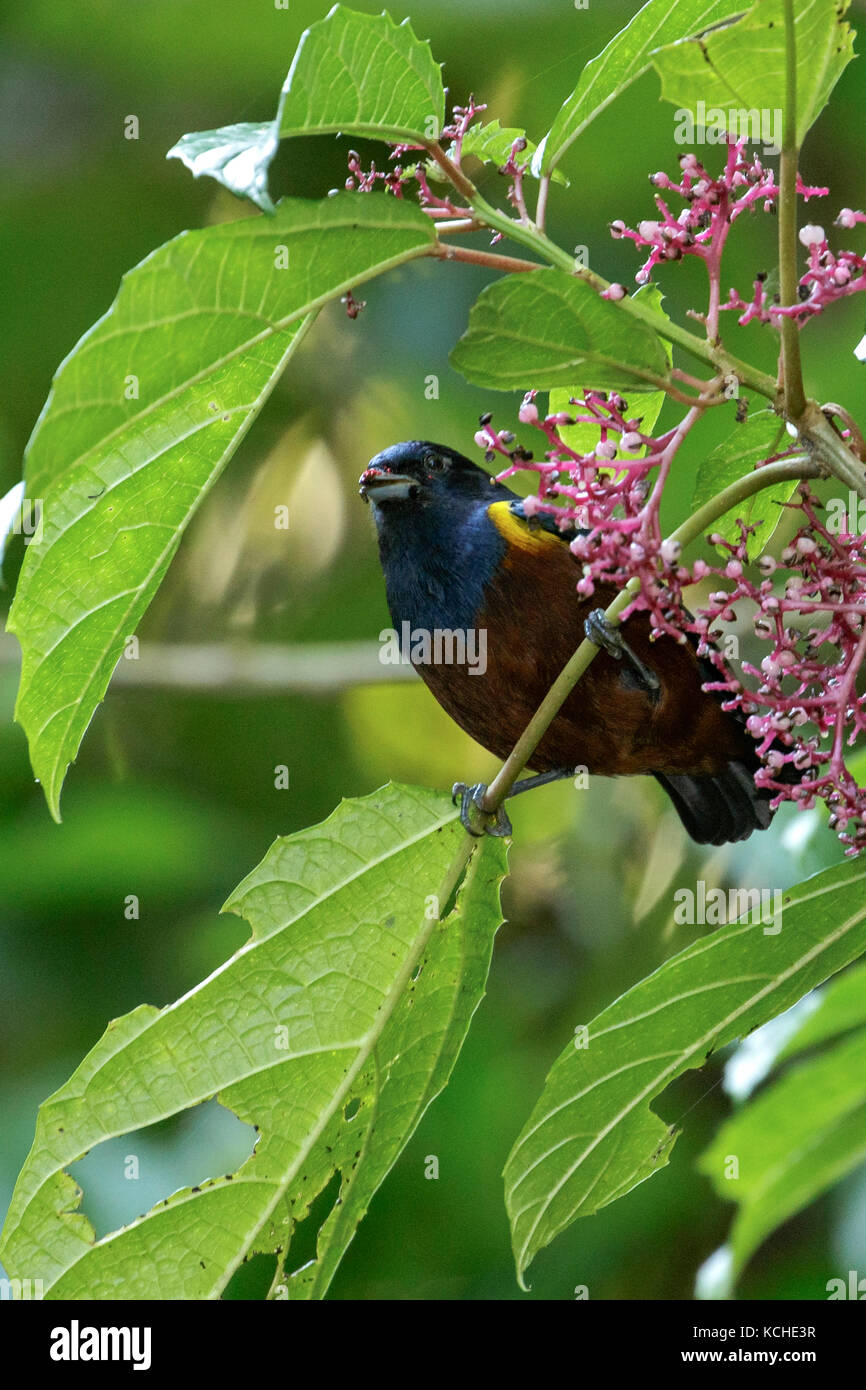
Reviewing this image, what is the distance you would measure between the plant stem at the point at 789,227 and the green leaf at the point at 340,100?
14.8 inches

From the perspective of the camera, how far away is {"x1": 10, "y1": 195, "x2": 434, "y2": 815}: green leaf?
1.27 meters

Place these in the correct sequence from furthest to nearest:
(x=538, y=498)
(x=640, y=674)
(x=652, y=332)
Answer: (x=640, y=674), (x=538, y=498), (x=652, y=332)

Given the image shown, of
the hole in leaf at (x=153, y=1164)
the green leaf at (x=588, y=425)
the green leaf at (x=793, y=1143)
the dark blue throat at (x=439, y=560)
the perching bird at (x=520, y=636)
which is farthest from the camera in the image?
the hole in leaf at (x=153, y=1164)

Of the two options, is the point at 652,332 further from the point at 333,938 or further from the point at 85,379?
the point at 333,938

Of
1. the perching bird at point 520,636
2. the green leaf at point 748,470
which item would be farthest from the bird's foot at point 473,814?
the perching bird at point 520,636

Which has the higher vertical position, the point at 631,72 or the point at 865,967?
the point at 631,72

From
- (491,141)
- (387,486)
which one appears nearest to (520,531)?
(387,486)

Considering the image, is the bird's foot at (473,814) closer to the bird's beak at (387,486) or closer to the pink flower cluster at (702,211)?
the pink flower cluster at (702,211)

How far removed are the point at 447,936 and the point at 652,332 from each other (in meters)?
0.98

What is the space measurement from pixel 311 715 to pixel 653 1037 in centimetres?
296

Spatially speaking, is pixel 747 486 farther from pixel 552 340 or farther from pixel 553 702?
pixel 553 702

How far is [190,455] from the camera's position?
70.7 inches

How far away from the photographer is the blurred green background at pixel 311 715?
3.74m
